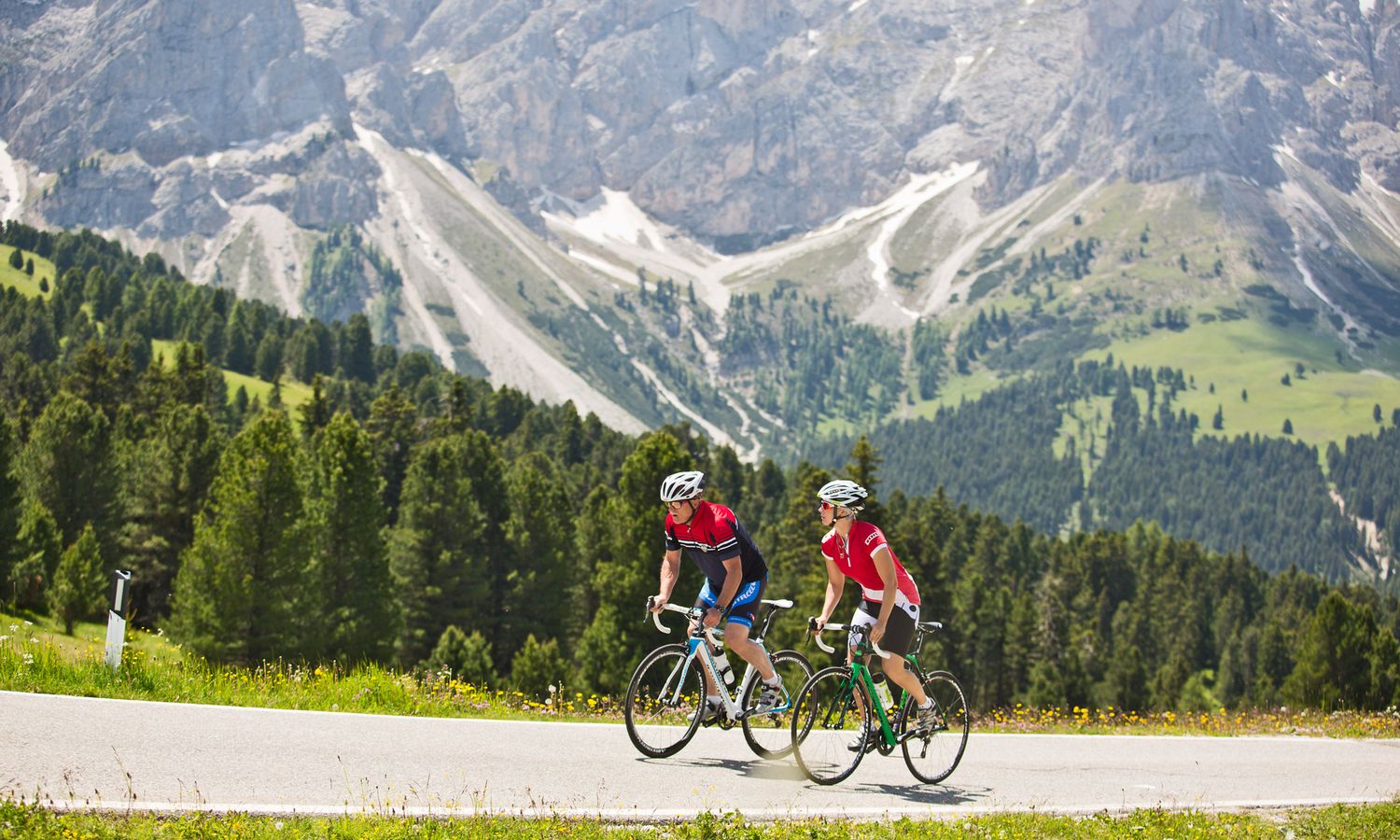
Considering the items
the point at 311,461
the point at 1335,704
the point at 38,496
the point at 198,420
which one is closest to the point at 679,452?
the point at 311,461

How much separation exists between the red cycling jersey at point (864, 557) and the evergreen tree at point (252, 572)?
3315 cm

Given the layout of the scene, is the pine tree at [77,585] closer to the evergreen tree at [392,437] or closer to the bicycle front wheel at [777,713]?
the bicycle front wheel at [777,713]

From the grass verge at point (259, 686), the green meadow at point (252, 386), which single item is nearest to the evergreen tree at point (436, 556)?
the grass verge at point (259, 686)

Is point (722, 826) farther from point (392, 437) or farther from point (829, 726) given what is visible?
point (392, 437)

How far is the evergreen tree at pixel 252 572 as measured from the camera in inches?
1727

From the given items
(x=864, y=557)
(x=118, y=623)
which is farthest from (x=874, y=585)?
(x=118, y=623)

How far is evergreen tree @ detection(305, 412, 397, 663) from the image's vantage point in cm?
4916

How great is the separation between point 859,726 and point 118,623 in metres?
9.76

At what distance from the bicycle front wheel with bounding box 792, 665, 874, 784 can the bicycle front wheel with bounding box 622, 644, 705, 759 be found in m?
1.31

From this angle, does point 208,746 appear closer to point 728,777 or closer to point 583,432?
point 728,777

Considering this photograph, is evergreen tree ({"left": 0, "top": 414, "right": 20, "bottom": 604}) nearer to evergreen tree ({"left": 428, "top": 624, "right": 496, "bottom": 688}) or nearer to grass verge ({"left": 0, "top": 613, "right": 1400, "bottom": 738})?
evergreen tree ({"left": 428, "top": 624, "right": 496, "bottom": 688})

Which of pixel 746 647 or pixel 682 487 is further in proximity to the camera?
pixel 746 647

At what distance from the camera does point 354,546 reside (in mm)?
49969

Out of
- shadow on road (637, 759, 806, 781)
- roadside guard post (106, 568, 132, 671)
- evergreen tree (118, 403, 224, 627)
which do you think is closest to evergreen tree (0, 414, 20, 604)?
evergreen tree (118, 403, 224, 627)
